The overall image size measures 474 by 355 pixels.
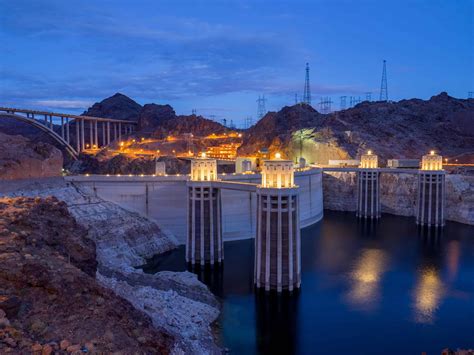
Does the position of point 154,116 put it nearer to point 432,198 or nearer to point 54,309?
point 432,198

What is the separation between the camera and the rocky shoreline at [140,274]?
82.6 feet

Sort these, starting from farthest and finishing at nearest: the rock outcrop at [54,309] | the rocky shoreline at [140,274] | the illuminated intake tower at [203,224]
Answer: the illuminated intake tower at [203,224] < the rocky shoreline at [140,274] < the rock outcrop at [54,309]

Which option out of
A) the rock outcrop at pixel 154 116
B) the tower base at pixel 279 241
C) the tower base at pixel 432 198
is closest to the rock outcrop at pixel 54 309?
the tower base at pixel 279 241

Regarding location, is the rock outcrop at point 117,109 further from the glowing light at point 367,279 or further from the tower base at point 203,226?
the glowing light at point 367,279

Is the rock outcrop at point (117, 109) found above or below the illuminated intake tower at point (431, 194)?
above

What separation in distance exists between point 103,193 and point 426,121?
79166mm

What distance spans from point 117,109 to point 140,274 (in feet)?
458

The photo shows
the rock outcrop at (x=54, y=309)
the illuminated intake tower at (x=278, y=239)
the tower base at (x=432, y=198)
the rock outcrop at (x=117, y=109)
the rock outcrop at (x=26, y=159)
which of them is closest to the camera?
the rock outcrop at (x=54, y=309)

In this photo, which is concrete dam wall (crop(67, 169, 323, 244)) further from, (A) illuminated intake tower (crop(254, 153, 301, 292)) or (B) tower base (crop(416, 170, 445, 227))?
(B) tower base (crop(416, 170, 445, 227))

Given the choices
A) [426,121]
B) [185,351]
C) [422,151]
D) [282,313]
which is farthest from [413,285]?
[426,121]

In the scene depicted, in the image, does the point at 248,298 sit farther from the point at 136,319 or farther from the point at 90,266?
the point at 136,319

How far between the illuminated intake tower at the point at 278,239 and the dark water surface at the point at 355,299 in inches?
59.7

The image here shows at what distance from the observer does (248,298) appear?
115 feet

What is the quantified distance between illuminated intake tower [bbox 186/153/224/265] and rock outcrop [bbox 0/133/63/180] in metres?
16.7
